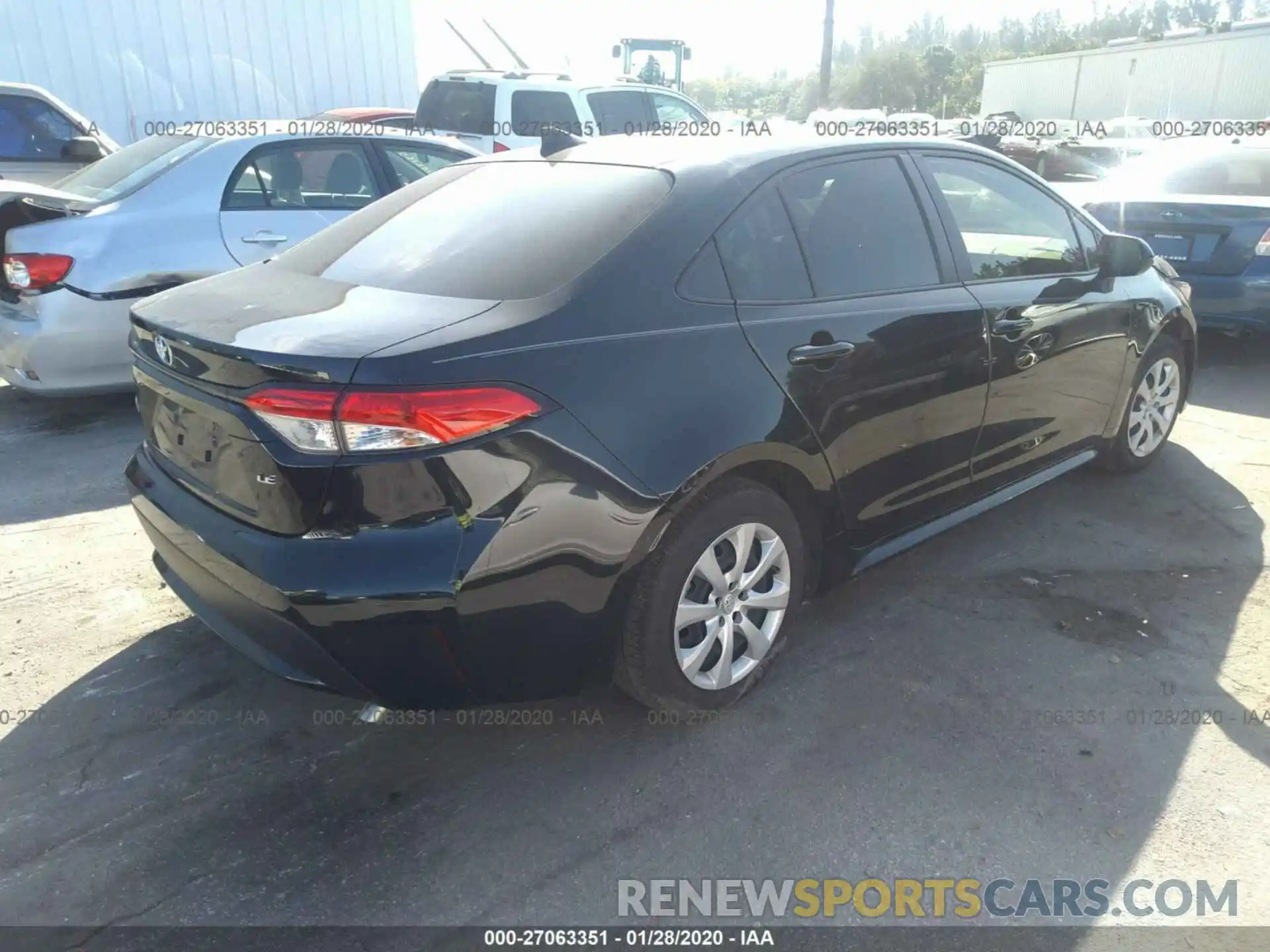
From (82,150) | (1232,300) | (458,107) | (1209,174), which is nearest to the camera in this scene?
(1232,300)

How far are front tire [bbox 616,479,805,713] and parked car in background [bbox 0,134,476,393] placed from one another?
375cm

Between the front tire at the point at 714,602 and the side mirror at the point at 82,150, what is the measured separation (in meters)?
7.42

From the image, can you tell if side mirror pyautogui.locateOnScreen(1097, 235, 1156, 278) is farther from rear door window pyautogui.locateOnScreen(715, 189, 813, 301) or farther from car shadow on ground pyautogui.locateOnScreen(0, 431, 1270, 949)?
rear door window pyautogui.locateOnScreen(715, 189, 813, 301)

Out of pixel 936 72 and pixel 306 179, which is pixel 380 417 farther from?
pixel 936 72

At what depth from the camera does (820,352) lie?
113 inches

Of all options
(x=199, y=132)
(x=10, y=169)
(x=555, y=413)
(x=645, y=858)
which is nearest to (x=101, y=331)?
(x=199, y=132)

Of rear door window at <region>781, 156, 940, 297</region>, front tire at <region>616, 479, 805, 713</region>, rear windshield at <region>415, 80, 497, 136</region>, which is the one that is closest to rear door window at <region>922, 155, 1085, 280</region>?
rear door window at <region>781, 156, 940, 297</region>

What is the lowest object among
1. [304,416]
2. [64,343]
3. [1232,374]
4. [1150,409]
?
[1232,374]

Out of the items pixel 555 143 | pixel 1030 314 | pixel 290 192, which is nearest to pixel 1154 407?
pixel 1030 314

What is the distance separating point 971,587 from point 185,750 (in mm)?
2757

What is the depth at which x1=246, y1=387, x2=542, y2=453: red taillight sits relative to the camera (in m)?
2.17

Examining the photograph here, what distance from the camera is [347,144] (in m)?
A: 6.02

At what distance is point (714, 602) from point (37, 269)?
158 inches

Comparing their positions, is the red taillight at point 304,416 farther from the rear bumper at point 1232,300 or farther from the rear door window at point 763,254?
the rear bumper at point 1232,300
